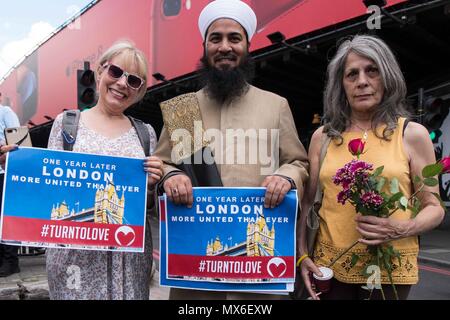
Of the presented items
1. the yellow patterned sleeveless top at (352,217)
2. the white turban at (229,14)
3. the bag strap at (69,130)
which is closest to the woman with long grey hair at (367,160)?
the yellow patterned sleeveless top at (352,217)

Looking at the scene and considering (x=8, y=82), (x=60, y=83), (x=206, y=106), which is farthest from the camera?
(x=8, y=82)

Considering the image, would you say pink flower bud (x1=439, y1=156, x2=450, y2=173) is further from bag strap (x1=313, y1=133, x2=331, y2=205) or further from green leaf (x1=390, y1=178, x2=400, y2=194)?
bag strap (x1=313, y1=133, x2=331, y2=205)

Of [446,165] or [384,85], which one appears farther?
[384,85]

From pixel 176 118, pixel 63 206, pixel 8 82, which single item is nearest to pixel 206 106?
pixel 176 118

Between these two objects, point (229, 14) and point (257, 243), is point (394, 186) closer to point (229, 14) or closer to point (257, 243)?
point (257, 243)

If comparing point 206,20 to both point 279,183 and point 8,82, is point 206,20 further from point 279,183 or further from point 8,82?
point 8,82

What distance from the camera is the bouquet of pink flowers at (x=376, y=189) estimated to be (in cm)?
164

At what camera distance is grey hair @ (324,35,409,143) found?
1.91 metres

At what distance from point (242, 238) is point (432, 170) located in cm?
86

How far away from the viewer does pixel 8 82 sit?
2867 cm

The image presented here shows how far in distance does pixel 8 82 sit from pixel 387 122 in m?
31.4

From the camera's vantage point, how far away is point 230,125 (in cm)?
218

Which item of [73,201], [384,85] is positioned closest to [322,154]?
[384,85]

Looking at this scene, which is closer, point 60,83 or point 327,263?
point 327,263
